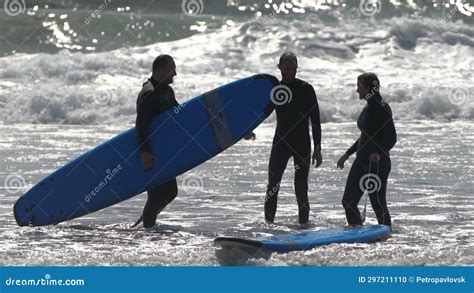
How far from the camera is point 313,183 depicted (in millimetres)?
11172

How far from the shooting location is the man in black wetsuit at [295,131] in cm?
845

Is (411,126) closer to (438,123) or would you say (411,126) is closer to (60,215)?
(438,123)

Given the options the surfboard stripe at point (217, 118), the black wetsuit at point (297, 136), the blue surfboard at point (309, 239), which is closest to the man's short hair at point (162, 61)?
the surfboard stripe at point (217, 118)

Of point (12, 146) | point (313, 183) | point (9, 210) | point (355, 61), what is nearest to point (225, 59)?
point (355, 61)

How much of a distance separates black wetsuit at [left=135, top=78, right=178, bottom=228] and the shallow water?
0.18m

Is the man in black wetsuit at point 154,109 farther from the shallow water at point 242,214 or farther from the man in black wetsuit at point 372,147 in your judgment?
the man in black wetsuit at point 372,147

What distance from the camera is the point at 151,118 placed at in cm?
838

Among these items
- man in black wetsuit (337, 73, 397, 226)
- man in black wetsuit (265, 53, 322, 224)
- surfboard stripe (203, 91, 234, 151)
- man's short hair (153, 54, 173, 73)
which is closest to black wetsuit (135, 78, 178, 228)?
man's short hair (153, 54, 173, 73)

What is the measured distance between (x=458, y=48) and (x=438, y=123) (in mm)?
7603

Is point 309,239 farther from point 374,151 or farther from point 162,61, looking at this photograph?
point 162,61

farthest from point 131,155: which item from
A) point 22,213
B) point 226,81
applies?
point 226,81

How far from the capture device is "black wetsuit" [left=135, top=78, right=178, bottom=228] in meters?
8.22

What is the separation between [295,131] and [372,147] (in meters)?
0.84

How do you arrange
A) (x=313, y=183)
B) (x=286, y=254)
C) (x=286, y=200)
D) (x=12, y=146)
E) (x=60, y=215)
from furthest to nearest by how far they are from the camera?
1. (x=12, y=146)
2. (x=313, y=183)
3. (x=286, y=200)
4. (x=60, y=215)
5. (x=286, y=254)
